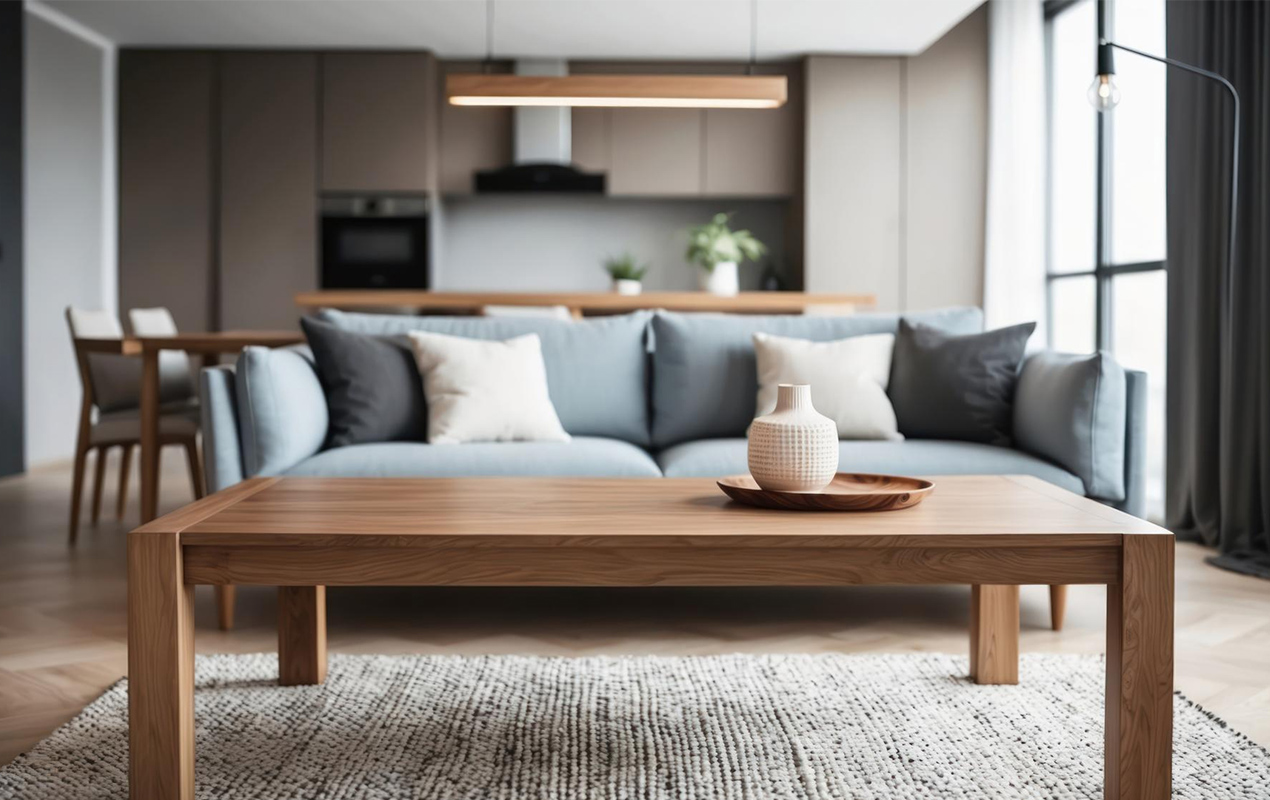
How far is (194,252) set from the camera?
21.1 feet

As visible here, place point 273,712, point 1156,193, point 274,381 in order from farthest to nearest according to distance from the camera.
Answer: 1. point 1156,193
2. point 274,381
3. point 273,712

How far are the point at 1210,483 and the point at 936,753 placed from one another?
2.64 metres

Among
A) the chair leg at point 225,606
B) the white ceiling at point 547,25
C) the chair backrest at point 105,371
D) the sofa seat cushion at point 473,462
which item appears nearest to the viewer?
the chair leg at point 225,606

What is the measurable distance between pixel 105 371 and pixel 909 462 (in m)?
3.08

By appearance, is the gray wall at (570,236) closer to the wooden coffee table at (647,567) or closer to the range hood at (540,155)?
the range hood at (540,155)

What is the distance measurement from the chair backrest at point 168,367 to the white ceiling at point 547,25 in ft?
7.27

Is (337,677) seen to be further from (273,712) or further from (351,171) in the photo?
(351,171)

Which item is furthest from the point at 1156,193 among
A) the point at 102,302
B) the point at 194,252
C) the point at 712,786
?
the point at 102,302

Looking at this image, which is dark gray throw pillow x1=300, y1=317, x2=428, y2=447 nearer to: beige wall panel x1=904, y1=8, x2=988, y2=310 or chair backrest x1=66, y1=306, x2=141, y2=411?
chair backrest x1=66, y1=306, x2=141, y2=411

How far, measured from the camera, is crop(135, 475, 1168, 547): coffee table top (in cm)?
141

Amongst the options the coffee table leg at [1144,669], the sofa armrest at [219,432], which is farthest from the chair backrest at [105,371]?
the coffee table leg at [1144,669]

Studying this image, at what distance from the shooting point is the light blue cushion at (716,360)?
10.5ft

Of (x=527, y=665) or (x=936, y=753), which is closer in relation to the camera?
(x=936, y=753)

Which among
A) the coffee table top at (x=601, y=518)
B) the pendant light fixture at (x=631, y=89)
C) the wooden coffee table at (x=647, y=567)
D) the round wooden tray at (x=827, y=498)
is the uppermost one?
the pendant light fixture at (x=631, y=89)
